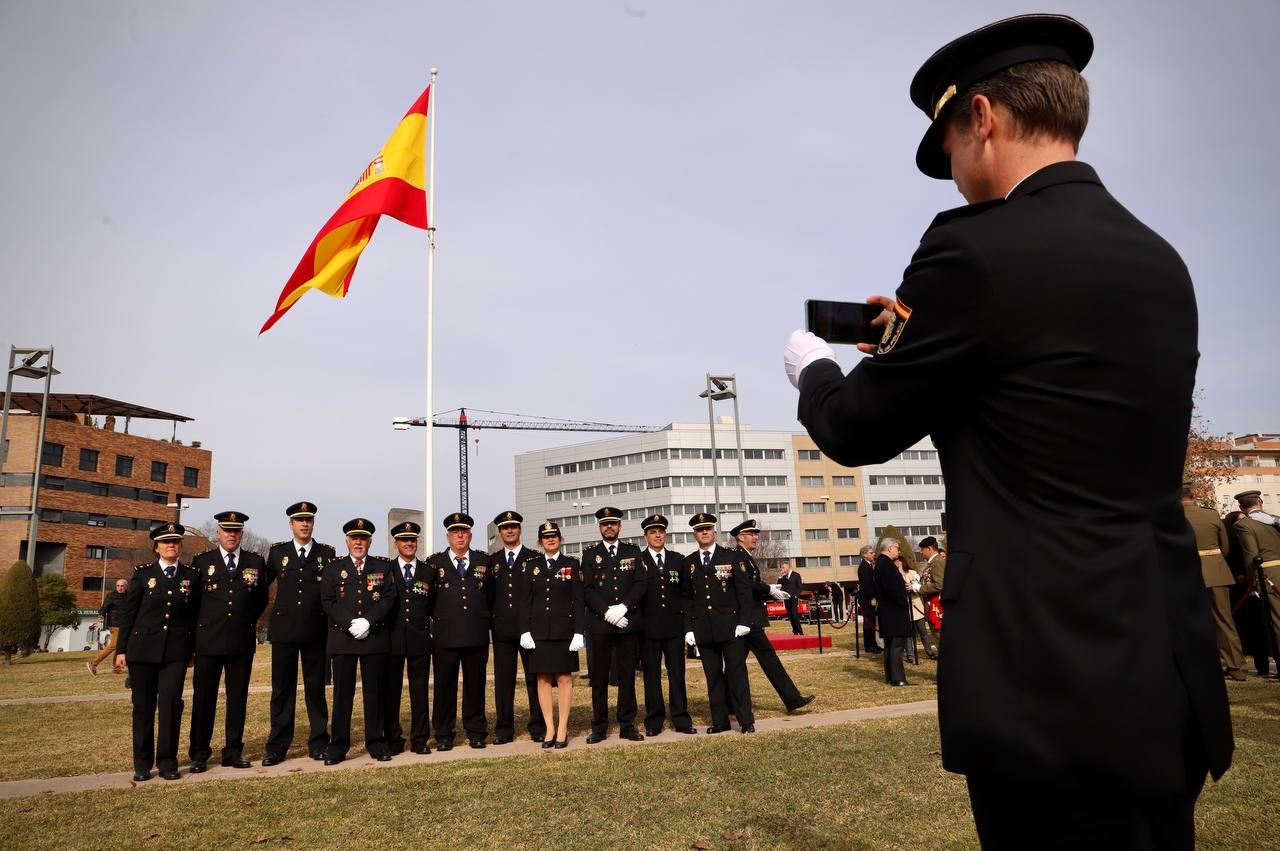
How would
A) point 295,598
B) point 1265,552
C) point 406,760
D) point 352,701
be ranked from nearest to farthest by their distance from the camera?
point 406,760 → point 352,701 → point 295,598 → point 1265,552

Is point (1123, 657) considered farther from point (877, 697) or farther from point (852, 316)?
point (877, 697)

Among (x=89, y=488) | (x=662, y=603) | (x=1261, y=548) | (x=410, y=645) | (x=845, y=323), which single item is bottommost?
(x=410, y=645)

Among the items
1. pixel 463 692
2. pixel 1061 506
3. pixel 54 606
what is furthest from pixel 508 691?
pixel 54 606

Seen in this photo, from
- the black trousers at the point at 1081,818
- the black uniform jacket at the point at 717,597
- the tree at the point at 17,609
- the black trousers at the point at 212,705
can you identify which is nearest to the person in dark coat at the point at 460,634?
the black trousers at the point at 212,705

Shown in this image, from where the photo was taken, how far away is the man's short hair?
1.80 metres

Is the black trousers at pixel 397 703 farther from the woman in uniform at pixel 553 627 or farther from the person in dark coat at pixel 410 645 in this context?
the woman in uniform at pixel 553 627

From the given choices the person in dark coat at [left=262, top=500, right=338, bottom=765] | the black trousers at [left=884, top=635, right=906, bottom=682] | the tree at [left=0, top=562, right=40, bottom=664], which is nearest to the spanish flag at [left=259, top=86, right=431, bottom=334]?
the person in dark coat at [left=262, top=500, right=338, bottom=765]

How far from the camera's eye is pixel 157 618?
9.20 metres

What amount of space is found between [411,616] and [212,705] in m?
2.28

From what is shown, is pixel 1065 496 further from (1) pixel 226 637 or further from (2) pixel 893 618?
(2) pixel 893 618

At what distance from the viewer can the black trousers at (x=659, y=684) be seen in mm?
10305

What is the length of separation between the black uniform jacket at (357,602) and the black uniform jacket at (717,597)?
3.68m

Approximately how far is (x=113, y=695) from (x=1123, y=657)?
2006cm

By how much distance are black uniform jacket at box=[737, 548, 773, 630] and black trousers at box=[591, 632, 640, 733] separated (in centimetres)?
161
